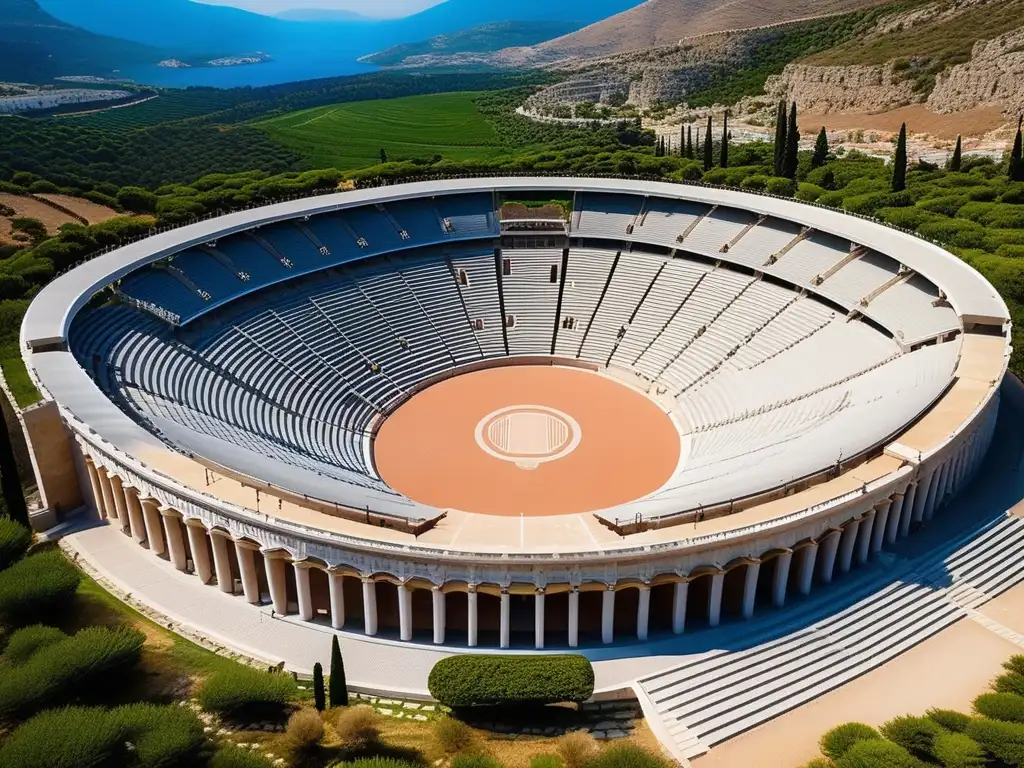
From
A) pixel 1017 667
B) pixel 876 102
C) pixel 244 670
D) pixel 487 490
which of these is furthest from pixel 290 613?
pixel 876 102

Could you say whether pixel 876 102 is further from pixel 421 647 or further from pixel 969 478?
pixel 421 647

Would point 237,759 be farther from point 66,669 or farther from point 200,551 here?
point 200,551

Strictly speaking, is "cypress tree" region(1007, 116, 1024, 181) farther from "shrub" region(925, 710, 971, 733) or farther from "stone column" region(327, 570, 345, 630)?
"stone column" region(327, 570, 345, 630)

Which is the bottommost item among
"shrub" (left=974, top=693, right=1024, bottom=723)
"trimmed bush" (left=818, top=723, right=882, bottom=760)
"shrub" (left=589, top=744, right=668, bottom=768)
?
"trimmed bush" (left=818, top=723, right=882, bottom=760)

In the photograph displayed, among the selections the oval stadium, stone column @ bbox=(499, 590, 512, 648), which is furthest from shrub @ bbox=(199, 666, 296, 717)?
stone column @ bbox=(499, 590, 512, 648)

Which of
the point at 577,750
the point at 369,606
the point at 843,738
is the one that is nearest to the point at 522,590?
the point at 577,750

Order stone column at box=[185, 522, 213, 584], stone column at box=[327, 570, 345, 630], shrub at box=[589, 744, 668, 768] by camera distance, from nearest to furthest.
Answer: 1. shrub at box=[589, 744, 668, 768]
2. stone column at box=[327, 570, 345, 630]
3. stone column at box=[185, 522, 213, 584]
